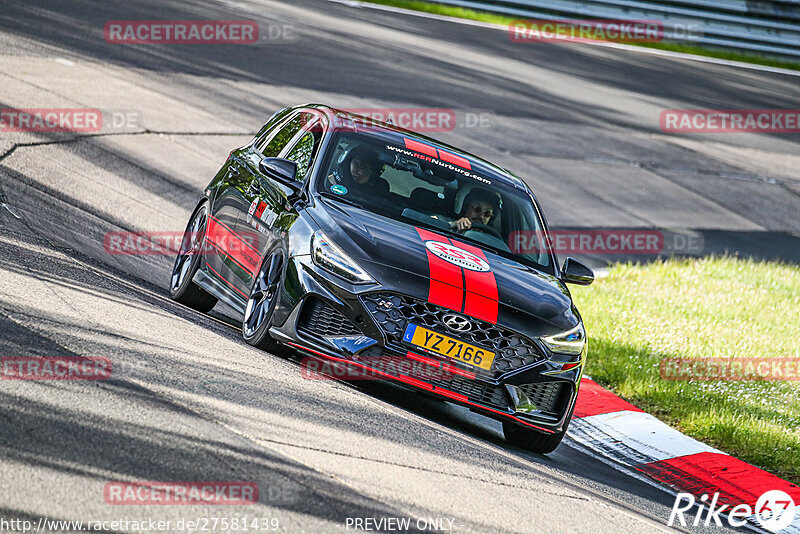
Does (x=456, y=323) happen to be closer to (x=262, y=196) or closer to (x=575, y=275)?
(x=575, y=275)

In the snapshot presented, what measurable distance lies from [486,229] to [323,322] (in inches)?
68.0

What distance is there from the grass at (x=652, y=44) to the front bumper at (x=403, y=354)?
2474 cm

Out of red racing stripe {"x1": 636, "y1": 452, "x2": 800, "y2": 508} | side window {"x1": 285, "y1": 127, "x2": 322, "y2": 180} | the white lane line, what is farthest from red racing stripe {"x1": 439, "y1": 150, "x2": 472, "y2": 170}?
the white lane line

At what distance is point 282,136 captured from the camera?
9.01 metres

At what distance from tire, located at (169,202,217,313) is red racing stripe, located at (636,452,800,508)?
3730mm

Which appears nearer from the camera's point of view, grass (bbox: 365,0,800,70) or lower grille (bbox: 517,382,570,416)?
lower grille (bbox: 517,382,570,416)

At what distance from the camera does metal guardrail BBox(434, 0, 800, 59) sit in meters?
30.0

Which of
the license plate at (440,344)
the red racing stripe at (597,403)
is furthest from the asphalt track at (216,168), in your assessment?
the red racing stripe at (597,403)

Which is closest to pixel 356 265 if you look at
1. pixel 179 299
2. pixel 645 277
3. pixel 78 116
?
pixel 179 299

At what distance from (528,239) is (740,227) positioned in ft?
35.4

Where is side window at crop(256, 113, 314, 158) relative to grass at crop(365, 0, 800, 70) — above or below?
above

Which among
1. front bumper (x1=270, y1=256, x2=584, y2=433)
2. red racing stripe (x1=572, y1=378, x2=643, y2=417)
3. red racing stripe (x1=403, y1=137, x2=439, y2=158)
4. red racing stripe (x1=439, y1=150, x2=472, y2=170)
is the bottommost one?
red racing stripe (x1=572, y1=378, x2=643, y2=417)

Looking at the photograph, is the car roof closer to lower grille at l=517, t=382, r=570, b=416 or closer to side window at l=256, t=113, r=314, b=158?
side window at l=256, t=113, r=314, b=158

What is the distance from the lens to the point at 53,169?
38.9ft
